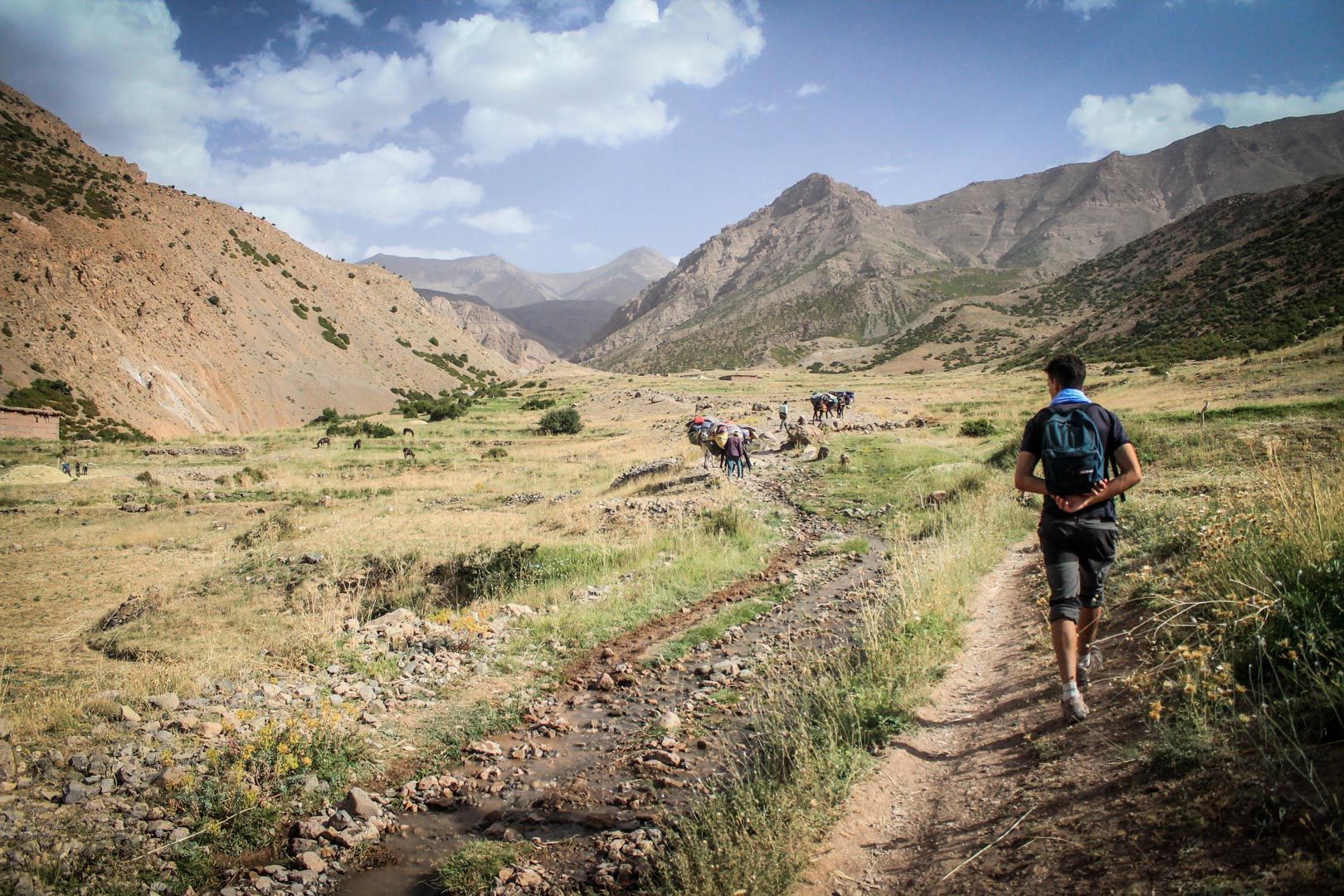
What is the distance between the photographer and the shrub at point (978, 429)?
2719 cm

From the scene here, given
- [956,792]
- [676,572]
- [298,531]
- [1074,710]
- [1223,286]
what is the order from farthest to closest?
1. [1223,286]
2. [298,531]
3. [676,572]
4. [1074,710]
5. [956,792]

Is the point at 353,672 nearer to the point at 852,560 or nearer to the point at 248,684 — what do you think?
the point at 248,684


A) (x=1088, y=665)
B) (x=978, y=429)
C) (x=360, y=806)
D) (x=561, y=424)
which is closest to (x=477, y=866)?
(x=360, y=806)

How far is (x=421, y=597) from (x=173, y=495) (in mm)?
20170

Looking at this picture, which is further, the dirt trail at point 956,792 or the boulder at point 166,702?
the boulder at point 166,702

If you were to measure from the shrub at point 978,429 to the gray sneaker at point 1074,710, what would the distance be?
24.6 metres

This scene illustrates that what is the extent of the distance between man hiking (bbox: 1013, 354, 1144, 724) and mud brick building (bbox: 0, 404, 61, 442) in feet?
175

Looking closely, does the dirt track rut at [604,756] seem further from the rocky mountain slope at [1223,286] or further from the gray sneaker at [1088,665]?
the rocky mountain slope at [1223,286]

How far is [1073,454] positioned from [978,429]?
83.4 feet

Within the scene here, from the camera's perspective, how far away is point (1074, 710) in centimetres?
442

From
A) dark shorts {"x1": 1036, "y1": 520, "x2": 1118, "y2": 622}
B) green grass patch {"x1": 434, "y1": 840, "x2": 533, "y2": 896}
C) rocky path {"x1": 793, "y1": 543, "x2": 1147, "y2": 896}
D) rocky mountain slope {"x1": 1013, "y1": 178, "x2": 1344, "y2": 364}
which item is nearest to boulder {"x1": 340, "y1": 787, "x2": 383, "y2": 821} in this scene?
green grass patch {"x1": 434, "y1": 840, "x2": 533, "y2": 896}

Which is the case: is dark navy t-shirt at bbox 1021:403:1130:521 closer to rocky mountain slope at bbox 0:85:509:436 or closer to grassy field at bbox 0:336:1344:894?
grassy field at bbox 0:336:1344:894

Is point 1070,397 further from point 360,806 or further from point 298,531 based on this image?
point 298,531

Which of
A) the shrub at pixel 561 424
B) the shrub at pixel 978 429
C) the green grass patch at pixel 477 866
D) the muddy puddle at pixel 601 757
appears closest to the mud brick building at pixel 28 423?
the shrub at pixel 561 424
